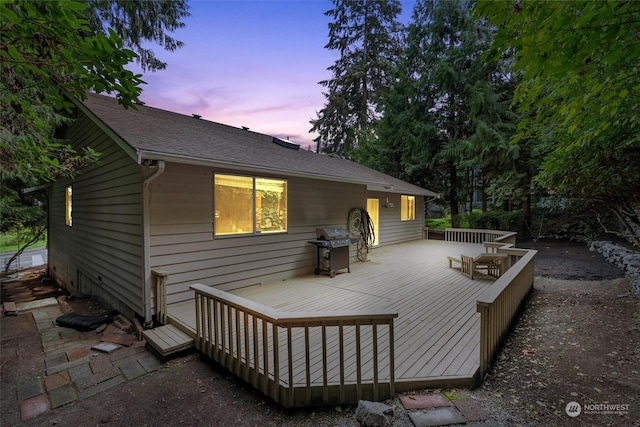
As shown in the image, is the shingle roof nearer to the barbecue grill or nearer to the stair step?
the barbecue grill

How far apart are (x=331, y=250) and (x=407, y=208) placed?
782 centimetres

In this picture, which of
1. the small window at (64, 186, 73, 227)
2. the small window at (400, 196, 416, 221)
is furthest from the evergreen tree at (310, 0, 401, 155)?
the small window at (64, 186, 73, 227)

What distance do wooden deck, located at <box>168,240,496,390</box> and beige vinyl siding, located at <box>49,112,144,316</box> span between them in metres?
1.07

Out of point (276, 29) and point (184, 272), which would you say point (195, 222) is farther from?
point (276, 29)

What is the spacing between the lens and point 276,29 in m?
7.79

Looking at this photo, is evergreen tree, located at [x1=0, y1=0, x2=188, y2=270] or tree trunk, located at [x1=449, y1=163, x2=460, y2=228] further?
tree trunk, located at [x1=449, y1=163, x2=460, y2=228]

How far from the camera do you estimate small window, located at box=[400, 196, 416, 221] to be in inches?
505

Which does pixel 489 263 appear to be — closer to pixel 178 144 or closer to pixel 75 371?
pixel 178 144

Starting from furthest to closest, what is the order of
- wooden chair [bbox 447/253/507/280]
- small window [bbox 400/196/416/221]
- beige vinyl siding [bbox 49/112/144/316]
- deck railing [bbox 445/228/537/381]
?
small window [bbox 400/196/416/221]
wooden chair [bbox 447/253/507/280]
beige vinyl siding [bbox 49/112/144/316]
deck railing [bbox 445/228/537/381]

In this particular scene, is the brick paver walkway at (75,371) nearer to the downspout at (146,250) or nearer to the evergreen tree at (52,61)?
the downspout at (146,250)

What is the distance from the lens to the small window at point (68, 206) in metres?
7.60

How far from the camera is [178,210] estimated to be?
4.51 metres

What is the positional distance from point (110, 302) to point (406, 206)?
11.2 metres

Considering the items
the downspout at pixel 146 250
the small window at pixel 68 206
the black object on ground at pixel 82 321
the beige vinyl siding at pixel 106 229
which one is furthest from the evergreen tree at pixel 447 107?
the small window at pixel 68 206
